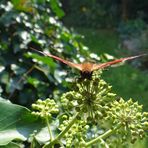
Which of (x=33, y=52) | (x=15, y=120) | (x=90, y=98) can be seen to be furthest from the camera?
(x=33, y=52)

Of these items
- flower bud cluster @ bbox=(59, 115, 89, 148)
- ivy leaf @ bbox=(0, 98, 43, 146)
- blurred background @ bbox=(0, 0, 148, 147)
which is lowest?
flower bud cluster @ bbox=(59, 115, 89, 148)

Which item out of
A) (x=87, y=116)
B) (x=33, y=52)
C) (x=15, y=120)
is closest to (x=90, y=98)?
(x=87, y=116)

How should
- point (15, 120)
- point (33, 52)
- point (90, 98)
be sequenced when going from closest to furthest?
1. point (90, 98)
2. point (15, 120)
3. point (33, 52)

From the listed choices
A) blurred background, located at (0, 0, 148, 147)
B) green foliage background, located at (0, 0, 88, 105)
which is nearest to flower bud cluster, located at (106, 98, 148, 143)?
blurred background, located at (0, 0, 148, 147)

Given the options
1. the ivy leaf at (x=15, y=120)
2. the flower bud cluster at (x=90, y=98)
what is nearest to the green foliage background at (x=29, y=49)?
the ivy leaf at (x=15, y=120)

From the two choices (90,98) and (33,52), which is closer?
(90,98)

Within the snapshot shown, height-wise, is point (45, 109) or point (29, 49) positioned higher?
point (29, 49)

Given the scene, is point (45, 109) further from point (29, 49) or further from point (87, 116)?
point (29, 49)

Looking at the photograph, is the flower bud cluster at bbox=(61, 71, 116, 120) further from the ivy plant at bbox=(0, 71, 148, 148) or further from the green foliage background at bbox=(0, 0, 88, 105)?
the green foliage background at bbox=(0, 0, 88, 105)

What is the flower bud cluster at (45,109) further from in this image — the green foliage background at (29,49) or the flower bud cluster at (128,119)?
the green foliage background at (29,49)

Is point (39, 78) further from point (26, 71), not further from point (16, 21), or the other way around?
point (16, 21)
